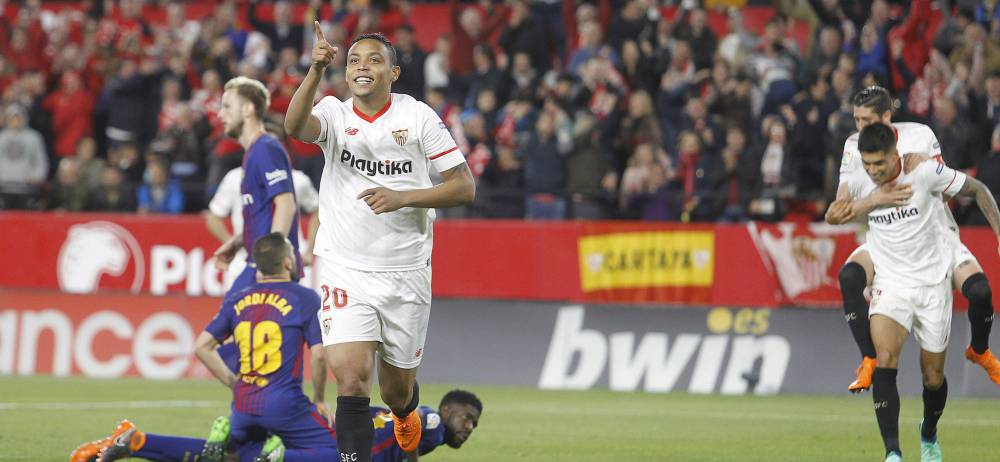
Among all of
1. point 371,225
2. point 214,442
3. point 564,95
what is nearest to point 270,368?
→ point 214,442

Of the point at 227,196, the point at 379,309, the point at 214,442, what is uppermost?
the point at 227,196

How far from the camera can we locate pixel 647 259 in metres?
16.1

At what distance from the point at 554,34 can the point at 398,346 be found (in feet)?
44.7

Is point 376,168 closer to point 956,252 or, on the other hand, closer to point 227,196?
point 956,252

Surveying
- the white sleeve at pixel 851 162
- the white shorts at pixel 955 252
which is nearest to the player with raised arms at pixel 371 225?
the white sleeve at pixel 851 162

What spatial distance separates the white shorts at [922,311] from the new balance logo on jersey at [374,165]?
349 centimetres

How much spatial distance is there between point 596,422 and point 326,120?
5650 mm

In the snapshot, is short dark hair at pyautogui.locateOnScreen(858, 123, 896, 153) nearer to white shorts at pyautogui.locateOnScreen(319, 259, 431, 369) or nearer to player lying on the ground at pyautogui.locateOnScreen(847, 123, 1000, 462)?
player lying on the ground at pyautogui.locateOnScreen(847, 123, 1000, 462)

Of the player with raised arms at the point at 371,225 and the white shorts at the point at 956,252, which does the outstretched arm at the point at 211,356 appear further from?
the white shorts at the point at 956,252

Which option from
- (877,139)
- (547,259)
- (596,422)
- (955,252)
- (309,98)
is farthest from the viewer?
(547,259)

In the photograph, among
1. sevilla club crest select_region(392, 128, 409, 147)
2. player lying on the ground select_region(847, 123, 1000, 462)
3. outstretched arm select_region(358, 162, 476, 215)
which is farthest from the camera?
player lying on the ground select_region(847, 123, 1000, 462)

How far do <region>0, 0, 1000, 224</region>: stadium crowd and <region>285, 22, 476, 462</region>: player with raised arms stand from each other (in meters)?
9.07

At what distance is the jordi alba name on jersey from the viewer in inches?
348

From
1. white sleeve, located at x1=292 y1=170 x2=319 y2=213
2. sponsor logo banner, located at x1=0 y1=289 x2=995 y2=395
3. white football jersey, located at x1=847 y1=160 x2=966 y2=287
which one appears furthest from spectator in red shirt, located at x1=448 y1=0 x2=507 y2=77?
white football jersey, located at x1=847 y1=160 x2=966 y2=287
